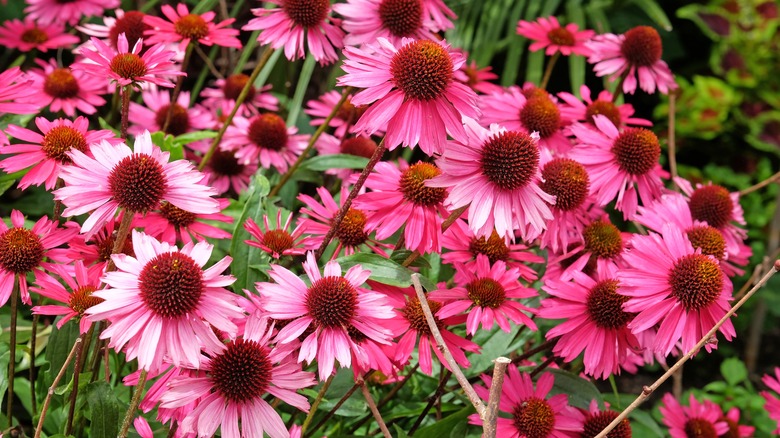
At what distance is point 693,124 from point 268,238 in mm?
2422

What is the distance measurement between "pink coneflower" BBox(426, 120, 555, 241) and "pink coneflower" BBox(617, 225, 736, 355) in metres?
0.17

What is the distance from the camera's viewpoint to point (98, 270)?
3.24 ft

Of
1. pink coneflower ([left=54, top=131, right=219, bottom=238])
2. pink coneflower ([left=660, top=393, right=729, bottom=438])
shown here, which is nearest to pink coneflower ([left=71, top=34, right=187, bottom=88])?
pink coneflower ([left=54, top=131, right=219, bottom=238])

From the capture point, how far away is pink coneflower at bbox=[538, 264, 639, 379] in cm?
108

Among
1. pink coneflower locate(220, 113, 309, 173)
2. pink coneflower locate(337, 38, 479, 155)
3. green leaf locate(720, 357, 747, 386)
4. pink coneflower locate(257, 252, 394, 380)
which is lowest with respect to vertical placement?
green leaf locate(720, 357, 747, 386)

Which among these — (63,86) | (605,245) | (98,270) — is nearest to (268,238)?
(98,270)

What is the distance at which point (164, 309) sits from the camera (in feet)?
2.53

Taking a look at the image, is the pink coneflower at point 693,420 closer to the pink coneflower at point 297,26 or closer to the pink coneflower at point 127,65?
the pink coneflower at point 297,26

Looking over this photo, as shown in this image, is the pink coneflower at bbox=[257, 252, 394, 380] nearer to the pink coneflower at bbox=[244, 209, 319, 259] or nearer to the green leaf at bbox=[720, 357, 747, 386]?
the pink coneflower at bbox=[244, 209, 319, 259]

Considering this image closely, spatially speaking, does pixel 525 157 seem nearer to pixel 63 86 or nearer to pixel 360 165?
pixel 360 165

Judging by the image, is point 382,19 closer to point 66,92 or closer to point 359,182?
point 359,182

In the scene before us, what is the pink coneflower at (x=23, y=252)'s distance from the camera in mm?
975

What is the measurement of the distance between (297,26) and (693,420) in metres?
1.03

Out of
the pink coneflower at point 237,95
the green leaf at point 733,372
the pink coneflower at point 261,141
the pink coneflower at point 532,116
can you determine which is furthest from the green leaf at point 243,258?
the green leaf at point 733,372
